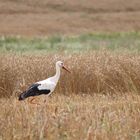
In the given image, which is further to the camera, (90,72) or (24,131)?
(90,72)

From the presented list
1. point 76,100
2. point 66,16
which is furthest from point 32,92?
point 66,16

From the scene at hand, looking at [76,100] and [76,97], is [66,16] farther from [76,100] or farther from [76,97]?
[76,100]

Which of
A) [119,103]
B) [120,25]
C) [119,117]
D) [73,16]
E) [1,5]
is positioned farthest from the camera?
[1,5]

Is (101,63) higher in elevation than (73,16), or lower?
lower

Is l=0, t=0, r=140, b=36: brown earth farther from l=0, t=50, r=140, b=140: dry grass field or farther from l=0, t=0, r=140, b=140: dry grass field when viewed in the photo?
l=0, t=50, r=140, b=140: dry grass field

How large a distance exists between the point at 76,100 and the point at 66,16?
3453 centimetres

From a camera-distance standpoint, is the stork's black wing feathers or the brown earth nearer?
the stork's black wing feathers

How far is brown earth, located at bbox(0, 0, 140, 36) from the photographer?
40.5 metres

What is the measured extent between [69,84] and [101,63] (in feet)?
2.88

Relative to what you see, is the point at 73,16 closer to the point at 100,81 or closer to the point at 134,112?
the point at 100,81

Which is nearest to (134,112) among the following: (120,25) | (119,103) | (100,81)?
(119,103)

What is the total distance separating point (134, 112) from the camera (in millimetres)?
7844

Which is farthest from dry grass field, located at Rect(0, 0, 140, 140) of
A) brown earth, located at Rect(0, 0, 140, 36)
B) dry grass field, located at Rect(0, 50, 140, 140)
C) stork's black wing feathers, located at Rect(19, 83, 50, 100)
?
brown earth, located at Rect(0, 0, 140, 36)

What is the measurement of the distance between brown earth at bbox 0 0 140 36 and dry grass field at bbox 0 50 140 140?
2565 cm
